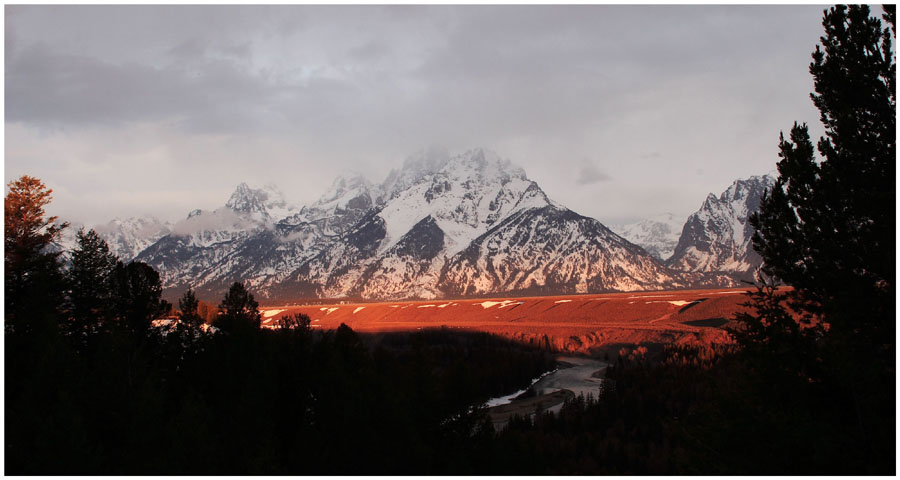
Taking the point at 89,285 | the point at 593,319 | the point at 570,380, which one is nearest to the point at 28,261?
the point at 89,285

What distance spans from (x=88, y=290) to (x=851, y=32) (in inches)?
1695

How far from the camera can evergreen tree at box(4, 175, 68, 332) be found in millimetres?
25812

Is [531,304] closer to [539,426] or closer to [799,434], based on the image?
[539,426]

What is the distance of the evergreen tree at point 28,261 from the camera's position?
25.8 m

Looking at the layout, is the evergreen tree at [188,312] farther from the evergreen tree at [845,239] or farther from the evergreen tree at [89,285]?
the evergreen tree at [845,239]

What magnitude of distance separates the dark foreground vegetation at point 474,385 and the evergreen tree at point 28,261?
103 millimetres

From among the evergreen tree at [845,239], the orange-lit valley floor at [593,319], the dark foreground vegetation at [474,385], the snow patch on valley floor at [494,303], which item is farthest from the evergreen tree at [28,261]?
the snow patch on valley floor at [494,303]

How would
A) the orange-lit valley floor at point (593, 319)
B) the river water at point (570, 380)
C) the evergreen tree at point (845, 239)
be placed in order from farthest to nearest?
the orange-lit valley floor at point (593, 319), the river water at point (570, 380), the evergreen tree at point (845, 239)

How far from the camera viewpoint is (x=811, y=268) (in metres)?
13.3

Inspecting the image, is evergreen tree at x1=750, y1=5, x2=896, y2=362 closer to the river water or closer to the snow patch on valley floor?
the river water

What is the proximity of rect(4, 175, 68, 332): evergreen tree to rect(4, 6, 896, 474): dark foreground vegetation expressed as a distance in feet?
0.34

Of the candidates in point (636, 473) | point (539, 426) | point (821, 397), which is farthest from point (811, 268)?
point (539, 426)

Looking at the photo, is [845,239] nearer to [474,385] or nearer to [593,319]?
[474,385]

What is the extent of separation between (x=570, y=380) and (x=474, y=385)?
3368cm
